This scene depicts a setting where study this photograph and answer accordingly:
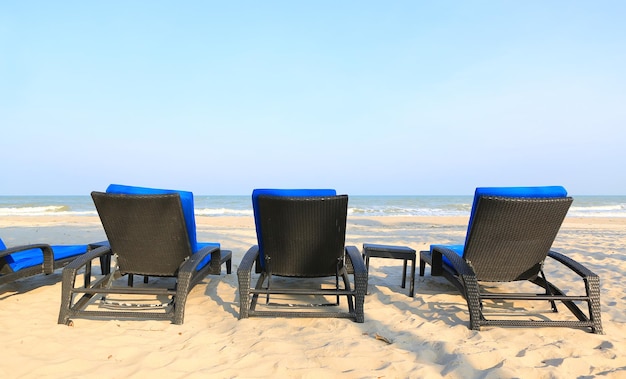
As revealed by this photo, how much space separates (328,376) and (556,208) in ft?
7.44

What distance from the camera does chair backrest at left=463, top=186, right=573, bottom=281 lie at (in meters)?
2.76

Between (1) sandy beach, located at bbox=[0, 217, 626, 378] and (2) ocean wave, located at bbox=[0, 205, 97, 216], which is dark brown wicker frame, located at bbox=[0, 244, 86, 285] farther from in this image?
(2) ocean wave, located at bbox=[0, 205, 97, 216]

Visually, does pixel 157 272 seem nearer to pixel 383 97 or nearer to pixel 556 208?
pixel 556 208

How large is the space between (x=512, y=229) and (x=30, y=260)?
454cm

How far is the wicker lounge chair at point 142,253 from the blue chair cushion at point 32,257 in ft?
2.27

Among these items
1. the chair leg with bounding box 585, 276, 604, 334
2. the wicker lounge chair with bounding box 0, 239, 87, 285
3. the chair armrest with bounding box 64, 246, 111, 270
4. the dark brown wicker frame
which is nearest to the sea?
the wicker lounge chair with bounding box 0, 239, 87, 285

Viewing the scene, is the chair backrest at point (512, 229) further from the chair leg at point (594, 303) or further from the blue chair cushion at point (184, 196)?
the blue chair cushion at point (184, 196)

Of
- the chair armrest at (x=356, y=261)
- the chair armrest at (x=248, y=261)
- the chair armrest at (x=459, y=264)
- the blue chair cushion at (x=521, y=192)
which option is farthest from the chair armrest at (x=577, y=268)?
the chair armrest at (x=248, y=261)

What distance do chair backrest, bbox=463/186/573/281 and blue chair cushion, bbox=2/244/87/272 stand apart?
409cm

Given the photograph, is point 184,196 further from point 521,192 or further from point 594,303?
point 594,303

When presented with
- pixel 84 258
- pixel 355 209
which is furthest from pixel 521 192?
pixel 355 209

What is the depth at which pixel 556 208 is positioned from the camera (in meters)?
2.80

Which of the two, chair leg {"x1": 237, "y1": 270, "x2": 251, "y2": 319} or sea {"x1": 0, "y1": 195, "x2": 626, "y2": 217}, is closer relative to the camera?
chair leg {"x1": 237, "y1": 270, "x2": 251, "y2": 319}

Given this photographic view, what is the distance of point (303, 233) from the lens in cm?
303
